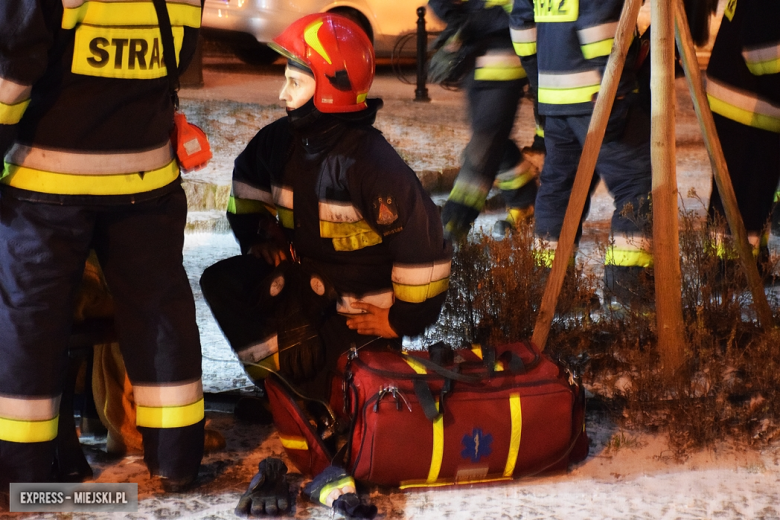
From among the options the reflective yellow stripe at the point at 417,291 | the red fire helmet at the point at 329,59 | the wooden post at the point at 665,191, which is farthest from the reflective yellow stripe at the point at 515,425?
the red fire helmet at the point at 329,59

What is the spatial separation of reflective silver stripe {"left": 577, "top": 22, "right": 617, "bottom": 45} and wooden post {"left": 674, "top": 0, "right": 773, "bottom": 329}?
1.33 ft

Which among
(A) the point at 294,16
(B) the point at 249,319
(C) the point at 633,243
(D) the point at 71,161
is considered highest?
(A) the point at 294,16

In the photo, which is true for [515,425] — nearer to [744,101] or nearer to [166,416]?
[166,416]

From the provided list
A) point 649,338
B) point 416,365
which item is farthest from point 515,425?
point 649,338

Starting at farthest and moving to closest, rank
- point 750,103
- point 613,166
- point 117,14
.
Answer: point 750,103 < point 613,166 < point 117,14

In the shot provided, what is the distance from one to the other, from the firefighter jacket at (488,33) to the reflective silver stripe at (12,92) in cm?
289

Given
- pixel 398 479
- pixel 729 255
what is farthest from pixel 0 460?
pixel 729 255

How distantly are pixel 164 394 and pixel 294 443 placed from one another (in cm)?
48

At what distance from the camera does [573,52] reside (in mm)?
3906

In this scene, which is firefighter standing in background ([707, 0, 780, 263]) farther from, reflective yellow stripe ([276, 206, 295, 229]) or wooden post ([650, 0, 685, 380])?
reflective yellow stripe ([276, 206, 295, 229])

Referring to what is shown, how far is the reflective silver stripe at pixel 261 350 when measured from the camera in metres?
3.26

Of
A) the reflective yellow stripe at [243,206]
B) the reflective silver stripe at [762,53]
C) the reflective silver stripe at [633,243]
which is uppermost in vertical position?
the reflective silver stripe at [762,53]

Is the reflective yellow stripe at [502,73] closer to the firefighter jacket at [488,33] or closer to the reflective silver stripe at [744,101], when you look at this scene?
the firefighter jacket at [488,33]

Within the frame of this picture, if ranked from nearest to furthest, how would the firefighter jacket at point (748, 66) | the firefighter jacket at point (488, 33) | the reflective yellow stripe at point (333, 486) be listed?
1. the reflective yellow stripe at point (333, 486)
2. the firefighter jacket at point (748, 66)
3. the firefighter jacket at point (488, 33)
